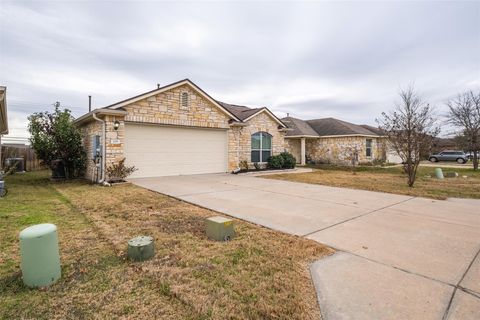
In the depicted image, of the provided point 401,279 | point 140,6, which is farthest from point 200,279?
point 140,6

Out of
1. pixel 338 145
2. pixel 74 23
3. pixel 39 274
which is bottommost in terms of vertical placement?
pixel 39 274

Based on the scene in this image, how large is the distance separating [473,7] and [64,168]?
18.0 m

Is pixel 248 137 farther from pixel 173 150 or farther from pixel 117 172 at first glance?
pixel 117 172

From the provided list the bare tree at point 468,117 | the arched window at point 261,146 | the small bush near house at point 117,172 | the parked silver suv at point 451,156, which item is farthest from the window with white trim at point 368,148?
the small bush near house at point 117,172

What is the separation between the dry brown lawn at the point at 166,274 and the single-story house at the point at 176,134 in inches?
235

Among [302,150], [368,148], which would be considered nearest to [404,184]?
[302,150]

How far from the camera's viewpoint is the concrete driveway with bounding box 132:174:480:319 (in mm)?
2424

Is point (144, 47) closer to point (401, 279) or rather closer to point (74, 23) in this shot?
point (74, 23)

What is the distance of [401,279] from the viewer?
288 cm

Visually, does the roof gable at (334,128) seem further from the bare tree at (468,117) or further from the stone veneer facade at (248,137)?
the stone veneer facade at (248,137)

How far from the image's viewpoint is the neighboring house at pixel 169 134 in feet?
34.8

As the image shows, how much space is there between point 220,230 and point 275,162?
12.8 m

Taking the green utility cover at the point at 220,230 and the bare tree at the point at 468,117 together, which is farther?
the bare tree at the point at 468,117

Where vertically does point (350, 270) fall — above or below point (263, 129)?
below
